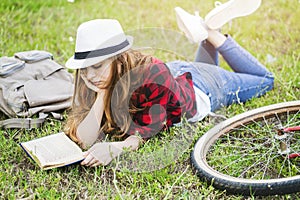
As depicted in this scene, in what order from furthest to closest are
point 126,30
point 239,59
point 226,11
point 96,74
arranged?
point 126,30
point 239,59
point 226,11
point 96,74

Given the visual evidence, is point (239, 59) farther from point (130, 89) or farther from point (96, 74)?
point (96, 74)

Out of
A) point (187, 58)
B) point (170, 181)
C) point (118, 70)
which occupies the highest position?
point (118, 70)

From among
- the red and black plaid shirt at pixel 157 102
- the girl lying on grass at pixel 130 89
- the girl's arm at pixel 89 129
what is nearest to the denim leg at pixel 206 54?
the girl lying on grass at pixel 130 89

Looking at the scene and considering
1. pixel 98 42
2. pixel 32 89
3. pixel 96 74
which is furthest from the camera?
pixel 32 89

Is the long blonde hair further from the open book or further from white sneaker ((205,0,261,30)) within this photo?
white sneaker ((205,0,261,30))

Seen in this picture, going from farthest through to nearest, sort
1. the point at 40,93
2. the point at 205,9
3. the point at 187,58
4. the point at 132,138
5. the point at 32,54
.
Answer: the point at 205,9, the point at 187,58, the point at 32,54, the point at 40,93, the point at 132,138

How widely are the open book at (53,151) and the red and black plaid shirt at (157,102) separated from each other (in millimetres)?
286

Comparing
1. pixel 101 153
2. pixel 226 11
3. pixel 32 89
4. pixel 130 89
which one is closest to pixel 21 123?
pixel 32 89

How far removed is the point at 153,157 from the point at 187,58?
112 centimetres

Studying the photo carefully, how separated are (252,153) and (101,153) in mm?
712

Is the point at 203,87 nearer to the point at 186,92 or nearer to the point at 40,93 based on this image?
the point at 186,92

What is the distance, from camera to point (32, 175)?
2387 mm

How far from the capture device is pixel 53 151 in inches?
97.2

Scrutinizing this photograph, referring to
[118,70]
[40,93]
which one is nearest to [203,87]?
[118,70]
